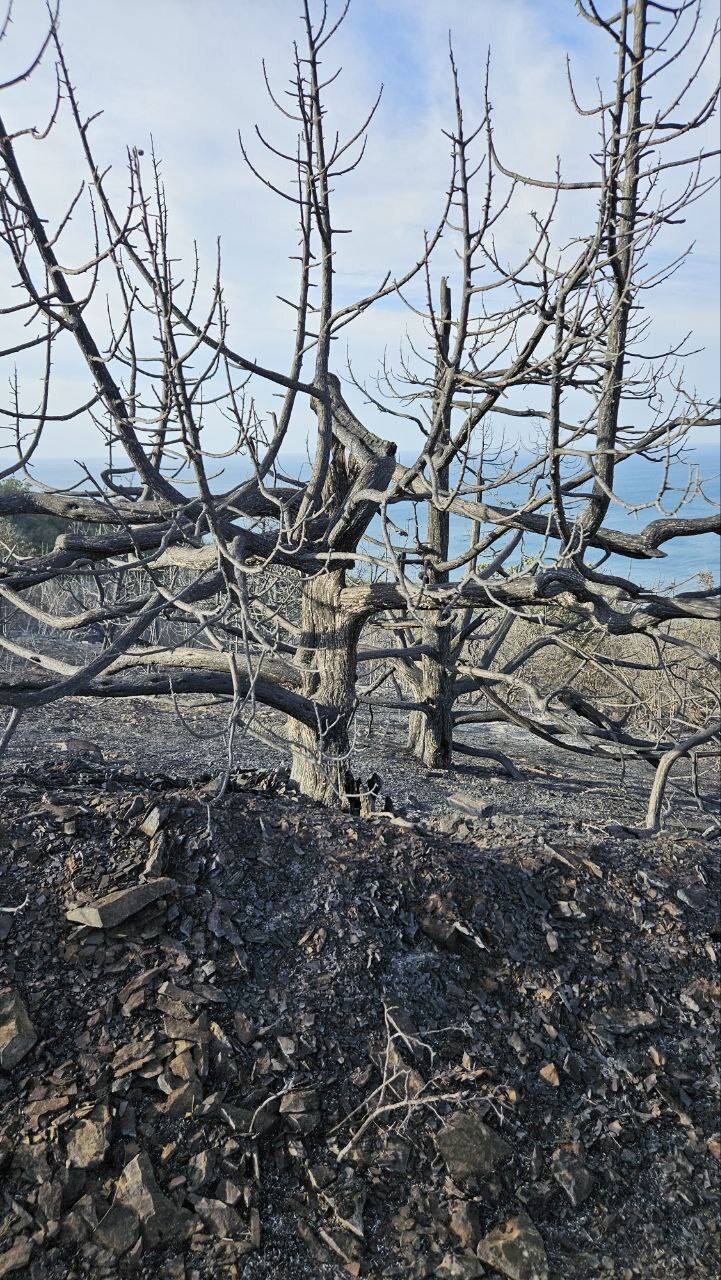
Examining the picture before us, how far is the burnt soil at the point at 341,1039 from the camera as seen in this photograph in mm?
2502

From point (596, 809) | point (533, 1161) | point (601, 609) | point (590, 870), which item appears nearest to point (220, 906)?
point (533, 1161)

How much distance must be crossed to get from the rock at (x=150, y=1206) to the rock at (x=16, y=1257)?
0.83 ft

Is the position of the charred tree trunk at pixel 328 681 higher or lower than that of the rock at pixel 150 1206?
higher

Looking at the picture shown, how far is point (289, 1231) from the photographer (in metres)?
2.48

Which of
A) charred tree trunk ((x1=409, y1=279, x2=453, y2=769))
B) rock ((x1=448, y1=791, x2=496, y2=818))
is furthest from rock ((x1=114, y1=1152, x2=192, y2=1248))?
charred tree trunk ((x1=409, y1=279, x2=453, y2=769))

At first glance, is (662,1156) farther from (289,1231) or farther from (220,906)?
(220,906)

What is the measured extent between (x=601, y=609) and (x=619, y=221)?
164cm

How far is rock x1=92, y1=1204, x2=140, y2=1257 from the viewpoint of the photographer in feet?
7.57

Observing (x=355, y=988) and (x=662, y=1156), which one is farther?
(x=355, y=988)

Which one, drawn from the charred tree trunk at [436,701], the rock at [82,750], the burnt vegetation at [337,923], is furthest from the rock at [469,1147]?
the charred tree trunk at [436,701]

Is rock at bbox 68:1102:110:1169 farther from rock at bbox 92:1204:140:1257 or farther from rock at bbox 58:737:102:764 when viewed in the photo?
rock at bbox 58:737:102:764

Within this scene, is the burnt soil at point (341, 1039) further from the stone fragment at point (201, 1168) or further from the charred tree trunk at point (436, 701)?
the charred tree trunk at point (436, 701)

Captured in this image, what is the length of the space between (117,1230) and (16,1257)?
27 centimetres

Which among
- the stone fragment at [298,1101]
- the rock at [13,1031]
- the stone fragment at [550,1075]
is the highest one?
the rock at [13,1031]
